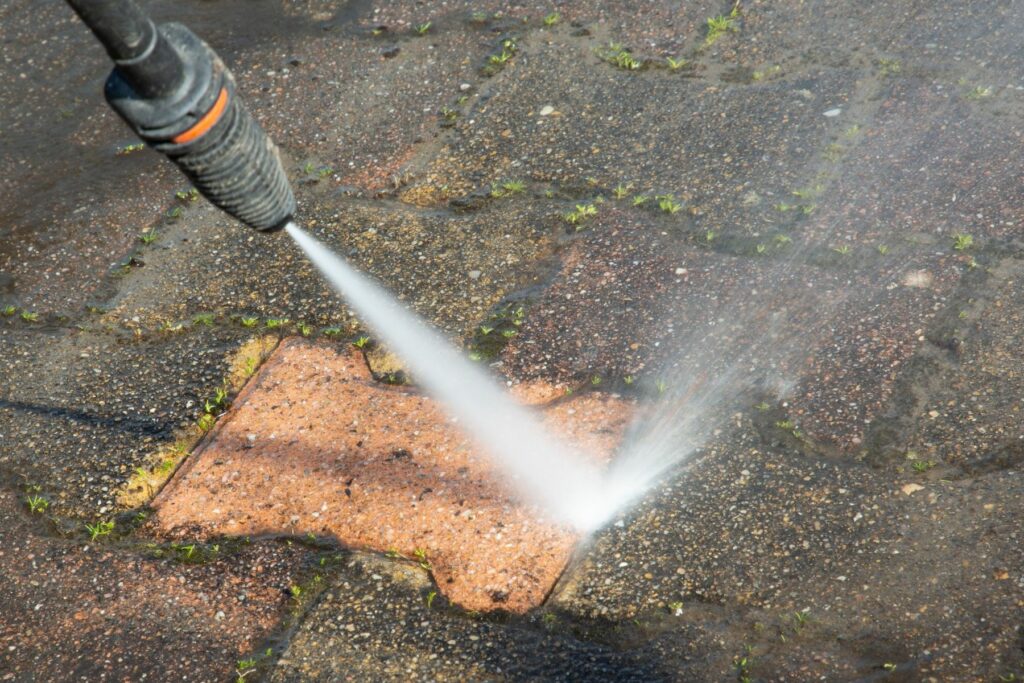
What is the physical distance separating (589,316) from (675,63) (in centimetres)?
192

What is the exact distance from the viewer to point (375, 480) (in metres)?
3.86

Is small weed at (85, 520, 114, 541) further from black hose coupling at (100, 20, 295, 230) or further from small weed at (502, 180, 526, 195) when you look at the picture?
small weed at (502, 180, 526, 195)

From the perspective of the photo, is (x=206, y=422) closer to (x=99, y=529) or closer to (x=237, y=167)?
(x=99, y=529)

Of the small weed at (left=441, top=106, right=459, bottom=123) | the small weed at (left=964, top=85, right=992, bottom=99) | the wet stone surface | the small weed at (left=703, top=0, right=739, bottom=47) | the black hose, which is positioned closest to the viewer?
the black hose

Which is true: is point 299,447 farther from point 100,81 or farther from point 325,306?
point 100,81

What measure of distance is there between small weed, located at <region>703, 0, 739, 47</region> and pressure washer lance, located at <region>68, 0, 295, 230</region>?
3656mm

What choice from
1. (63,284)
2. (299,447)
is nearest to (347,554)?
(299,447)

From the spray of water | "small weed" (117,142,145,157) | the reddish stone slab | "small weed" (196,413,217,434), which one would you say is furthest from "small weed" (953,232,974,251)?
"small weed" (117,142,145,157)

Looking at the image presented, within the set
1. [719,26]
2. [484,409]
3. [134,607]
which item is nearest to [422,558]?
[484,409]

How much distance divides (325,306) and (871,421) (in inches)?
90.2

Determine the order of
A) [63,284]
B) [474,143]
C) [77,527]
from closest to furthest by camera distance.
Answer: [77,527]
[63,284]
[474,143]

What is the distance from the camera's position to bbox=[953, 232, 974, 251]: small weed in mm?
4258

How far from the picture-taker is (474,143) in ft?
17.6

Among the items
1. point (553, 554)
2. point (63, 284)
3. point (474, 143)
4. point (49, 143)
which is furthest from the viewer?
point (49, 143)
